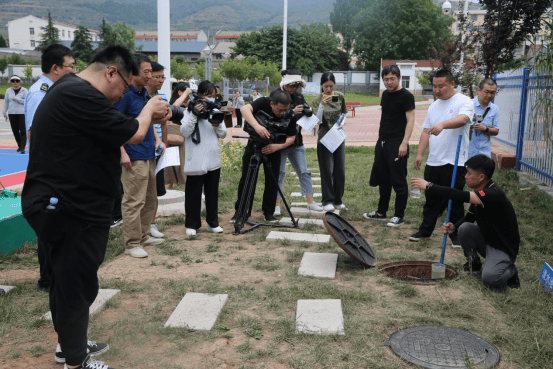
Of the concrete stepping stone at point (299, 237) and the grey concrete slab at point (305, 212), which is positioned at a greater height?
the grey concrete slab at point (305, 212)

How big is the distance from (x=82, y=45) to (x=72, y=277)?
75274 mm

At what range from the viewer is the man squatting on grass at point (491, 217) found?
4082 millimetres

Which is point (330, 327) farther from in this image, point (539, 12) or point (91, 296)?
point (539, 12)

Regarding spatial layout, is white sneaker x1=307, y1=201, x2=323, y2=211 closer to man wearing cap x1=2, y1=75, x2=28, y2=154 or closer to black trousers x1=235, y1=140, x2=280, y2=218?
black trousers x1=235, y1=140, x2=280, y2=218

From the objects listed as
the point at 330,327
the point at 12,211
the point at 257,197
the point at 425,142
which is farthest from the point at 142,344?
the point at 257,197

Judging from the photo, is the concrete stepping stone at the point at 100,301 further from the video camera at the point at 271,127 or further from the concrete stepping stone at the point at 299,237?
the video camera at the point at 271,127

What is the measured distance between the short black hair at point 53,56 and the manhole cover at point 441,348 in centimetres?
354

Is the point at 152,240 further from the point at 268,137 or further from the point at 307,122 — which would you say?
the point at 307,122

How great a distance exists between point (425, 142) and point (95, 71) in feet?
13.0

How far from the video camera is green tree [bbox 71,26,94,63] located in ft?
226

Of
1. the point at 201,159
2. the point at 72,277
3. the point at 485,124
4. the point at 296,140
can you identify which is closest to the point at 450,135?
the point at 485,124

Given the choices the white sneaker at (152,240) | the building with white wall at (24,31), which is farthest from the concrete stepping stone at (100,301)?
the building with white wall at (24,31)

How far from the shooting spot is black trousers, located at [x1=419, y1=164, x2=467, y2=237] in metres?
5.29

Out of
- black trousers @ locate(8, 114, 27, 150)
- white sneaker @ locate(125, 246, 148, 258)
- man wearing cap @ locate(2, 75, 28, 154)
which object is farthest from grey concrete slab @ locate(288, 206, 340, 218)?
black trousers @ locate(8, 114, 27, 150)
